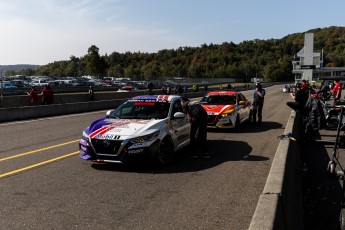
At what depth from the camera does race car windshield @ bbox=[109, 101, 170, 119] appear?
9195 millimetres

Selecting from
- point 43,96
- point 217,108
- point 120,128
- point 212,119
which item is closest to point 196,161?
point 120,128

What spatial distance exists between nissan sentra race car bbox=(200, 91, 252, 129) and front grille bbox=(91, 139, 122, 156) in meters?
7.00

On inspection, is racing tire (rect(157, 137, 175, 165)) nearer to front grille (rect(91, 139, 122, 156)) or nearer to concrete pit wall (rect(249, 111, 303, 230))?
front grille (rect(91, 139, 122, 156))

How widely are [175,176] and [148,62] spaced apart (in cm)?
19149

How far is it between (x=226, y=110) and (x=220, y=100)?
154 cm

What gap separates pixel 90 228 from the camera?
191 inches

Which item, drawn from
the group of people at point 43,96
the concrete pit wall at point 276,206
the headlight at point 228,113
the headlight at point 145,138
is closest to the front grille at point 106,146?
the headlight at point 145,138

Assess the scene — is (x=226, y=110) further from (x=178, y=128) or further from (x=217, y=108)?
(x=178, y=128)

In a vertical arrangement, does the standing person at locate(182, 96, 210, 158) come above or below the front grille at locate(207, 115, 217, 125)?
above

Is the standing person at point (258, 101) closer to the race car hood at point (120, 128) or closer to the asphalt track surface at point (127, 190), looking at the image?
the asphalt track surface at point (127, 190)

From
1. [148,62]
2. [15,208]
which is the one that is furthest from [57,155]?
[148,62]

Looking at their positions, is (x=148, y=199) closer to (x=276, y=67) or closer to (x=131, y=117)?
(x=131, y=117)

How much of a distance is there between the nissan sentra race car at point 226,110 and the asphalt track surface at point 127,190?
3472mm

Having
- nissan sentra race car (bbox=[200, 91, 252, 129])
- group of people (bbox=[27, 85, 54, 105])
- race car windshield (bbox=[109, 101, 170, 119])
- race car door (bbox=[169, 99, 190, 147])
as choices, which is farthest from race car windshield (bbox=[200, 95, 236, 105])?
group of people (bbox=[27, 85, 54, 105])
